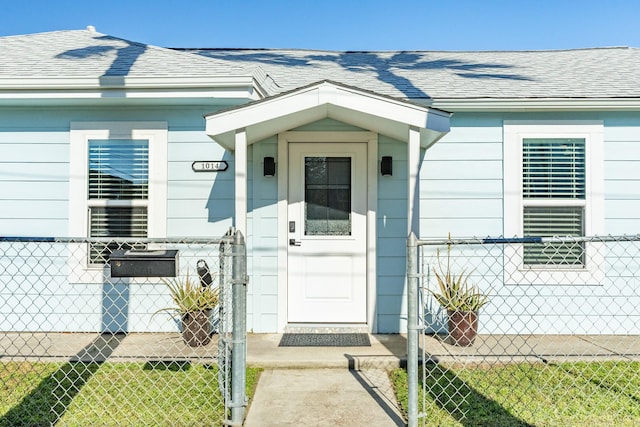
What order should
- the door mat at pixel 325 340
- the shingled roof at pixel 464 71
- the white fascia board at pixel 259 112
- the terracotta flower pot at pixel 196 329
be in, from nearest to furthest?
the white fascia board at pixel 259 112 < the terracotta flower pot at pixel 196 329 < the door mat at pixel 325 340 < the shingled roof at pixel 464 71

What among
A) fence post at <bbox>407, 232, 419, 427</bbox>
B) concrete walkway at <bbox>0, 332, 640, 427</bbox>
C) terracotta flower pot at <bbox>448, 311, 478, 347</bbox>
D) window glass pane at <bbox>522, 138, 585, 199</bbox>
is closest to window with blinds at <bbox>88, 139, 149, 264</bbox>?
concrete walkway at <bbox>0, 332, 640, 427</bbox>

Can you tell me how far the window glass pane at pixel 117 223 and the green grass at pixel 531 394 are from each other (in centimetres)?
332

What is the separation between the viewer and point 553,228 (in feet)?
19.1

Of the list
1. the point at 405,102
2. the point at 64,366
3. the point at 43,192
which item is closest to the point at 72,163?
the point at 43,192

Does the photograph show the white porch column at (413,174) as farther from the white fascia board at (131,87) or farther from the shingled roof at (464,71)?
the white fascia board at (131,87)

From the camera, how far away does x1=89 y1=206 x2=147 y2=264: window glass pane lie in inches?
227

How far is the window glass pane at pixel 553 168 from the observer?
579cm

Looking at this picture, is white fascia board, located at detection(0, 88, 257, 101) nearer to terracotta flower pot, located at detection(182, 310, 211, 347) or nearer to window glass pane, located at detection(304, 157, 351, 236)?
window glass pane, located at detection(304, 157, 351, 236)

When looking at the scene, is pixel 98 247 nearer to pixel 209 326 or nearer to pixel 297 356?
pixel 209 326

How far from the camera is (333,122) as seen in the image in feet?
19.0

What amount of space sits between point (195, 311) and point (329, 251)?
167cm

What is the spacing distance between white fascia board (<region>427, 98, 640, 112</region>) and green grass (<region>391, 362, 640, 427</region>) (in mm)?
2807

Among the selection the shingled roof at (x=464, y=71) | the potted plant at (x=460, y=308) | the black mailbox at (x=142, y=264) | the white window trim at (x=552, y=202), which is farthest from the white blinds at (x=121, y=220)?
the white window trim at (x=552, y=202)

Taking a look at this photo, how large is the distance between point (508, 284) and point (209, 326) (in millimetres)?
3381
